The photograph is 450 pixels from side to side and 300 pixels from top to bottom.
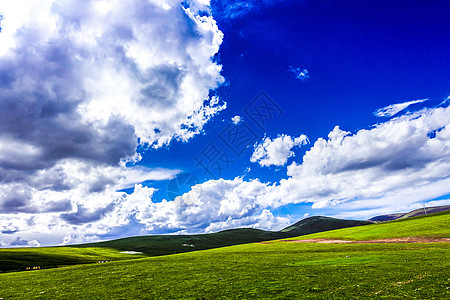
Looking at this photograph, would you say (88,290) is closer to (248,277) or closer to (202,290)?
(202,290)

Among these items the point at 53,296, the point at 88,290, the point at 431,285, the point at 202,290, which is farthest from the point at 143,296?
the point at 431,285

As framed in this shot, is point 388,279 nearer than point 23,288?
Yes

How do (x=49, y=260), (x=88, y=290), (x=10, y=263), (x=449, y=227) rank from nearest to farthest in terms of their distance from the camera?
(x=88, y=290) → (x=449, y=227) → (x=10, y=263) → (x=49, y=260)

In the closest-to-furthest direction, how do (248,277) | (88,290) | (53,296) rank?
(53,296), (88,290), (248,277)

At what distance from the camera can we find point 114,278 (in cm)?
2925

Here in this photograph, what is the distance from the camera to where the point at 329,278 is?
22688mm

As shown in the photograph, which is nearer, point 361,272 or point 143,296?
point 143,296

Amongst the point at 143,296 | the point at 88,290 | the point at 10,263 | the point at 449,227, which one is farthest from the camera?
the point at 10,263

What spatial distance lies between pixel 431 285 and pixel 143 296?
2295 cm

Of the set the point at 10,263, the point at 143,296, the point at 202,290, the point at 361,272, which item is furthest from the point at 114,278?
the point at 10,263

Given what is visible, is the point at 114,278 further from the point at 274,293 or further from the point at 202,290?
the point at 274,293

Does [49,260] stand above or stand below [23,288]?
below

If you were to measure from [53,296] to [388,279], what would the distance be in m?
30.6

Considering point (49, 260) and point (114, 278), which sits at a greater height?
point (114, 278)
